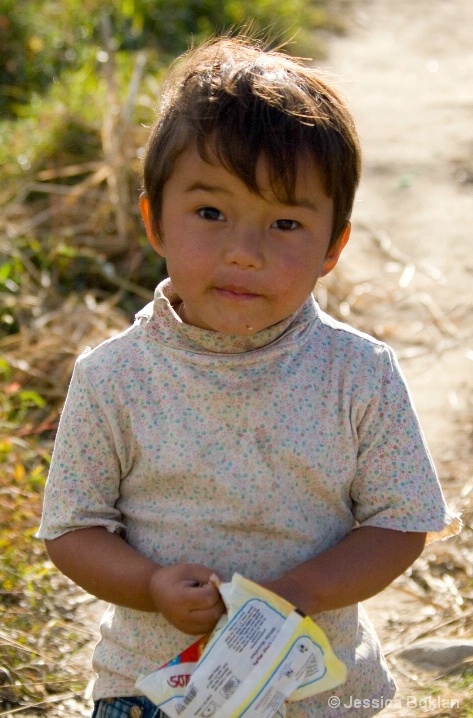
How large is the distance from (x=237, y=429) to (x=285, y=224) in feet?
1.28

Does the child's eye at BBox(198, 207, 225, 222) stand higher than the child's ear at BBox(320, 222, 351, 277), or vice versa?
the child's eye at BBox(198, 207, 225, 222)

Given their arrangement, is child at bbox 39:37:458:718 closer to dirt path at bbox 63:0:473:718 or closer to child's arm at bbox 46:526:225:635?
child's arm at bbox 46:526:225:635

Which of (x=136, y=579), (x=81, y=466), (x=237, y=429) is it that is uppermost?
(x=237, y=429)

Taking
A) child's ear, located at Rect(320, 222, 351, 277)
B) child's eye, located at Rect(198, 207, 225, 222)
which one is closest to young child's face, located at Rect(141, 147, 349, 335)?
child's eye, located at Rect(198, 207, 225, 222)

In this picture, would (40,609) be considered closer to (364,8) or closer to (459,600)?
(459,600)

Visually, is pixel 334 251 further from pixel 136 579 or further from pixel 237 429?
pixel 136 579

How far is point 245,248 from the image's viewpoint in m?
1.89

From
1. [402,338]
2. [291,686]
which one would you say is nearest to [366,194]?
[402,338]

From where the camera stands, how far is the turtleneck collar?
2.04 metres

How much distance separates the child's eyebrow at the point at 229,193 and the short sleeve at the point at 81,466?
415mm

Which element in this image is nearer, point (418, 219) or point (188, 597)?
point (188, 597)

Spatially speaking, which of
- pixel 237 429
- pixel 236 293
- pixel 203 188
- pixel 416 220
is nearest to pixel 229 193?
pixel 203 188

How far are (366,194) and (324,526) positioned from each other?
4.18m

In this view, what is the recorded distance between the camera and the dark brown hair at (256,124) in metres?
1.90
